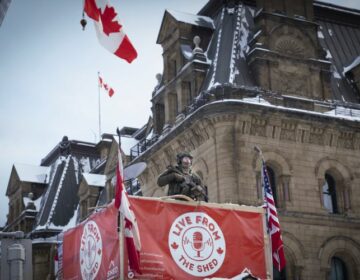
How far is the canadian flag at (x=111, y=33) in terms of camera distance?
466 inches

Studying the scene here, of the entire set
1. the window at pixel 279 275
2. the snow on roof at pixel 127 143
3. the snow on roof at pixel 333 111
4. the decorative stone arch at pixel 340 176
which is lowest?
the window at pixel 279 275

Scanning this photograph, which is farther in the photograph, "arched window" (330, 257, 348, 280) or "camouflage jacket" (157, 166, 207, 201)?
A: "arched window" (330, 257, 348, 280)

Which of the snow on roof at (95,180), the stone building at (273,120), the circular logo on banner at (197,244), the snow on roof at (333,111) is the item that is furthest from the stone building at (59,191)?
the circular logo on banner at (197,244)

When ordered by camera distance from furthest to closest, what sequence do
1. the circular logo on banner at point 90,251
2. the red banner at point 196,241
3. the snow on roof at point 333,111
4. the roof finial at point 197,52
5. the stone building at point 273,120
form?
1. the roof finial at point 197,52
2. the snow on roof at point 333,111
3. the stone building at point 273,120
4. the circular logo on banner at point 90,251
5. the red banner at point 196,241

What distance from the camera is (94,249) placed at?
42.9 feet

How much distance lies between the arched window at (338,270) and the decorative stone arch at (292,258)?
1.83 meters

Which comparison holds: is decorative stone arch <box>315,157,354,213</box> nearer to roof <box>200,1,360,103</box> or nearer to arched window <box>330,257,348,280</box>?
arched window <box>330,257,348,280</box>

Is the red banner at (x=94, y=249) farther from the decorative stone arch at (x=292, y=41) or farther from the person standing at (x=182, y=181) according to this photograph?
the decorative stone arch at (x=292, y=41)

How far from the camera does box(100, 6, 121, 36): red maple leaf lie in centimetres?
1188

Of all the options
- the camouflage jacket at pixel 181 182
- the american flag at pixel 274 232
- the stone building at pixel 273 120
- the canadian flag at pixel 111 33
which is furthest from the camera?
the stone building at pixel 273 120

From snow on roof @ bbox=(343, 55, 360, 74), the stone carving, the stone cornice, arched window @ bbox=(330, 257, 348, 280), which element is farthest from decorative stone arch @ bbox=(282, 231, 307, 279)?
snow on roof @ bbox=(343, 55, 360, 74)

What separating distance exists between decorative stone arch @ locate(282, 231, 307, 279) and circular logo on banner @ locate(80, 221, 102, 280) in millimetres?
15899

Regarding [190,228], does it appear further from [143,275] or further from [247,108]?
[247,108]

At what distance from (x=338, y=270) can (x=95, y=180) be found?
1946cm
